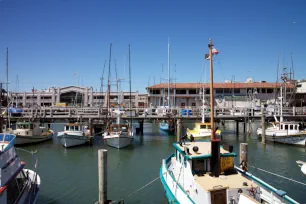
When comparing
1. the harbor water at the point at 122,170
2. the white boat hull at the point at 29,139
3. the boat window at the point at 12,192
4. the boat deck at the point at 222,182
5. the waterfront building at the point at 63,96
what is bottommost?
the harbor water at the point at 122,170

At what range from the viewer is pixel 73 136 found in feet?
98.3

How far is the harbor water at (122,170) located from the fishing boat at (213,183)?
3212 mm

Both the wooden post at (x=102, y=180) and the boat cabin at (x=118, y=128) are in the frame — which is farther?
the boat cabin at (x=118, y=128)

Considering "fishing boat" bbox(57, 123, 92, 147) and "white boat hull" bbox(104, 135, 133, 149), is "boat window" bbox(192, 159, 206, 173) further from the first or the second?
"fishing boat" bbox(57, 123, 92, 147)

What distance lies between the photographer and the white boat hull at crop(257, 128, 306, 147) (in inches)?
1215

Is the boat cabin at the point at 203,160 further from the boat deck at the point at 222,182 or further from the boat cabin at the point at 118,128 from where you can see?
the boat cabin at the point at 118,128

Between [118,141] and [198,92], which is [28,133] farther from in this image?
[198,92]

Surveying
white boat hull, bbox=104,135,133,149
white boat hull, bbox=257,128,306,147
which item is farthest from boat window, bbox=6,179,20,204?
white boat hull, bbox=257,128,306,147

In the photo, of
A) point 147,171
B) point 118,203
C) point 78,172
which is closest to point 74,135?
point 78,172

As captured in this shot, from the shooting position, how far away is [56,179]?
1780 centimetres

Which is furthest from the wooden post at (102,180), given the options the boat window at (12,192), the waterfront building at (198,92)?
the waterfront building at (198,92)

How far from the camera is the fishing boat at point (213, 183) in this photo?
9.57 m

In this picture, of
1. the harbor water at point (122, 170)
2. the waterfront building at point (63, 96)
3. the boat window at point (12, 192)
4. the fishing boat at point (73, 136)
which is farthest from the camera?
the waterfront building at point (63, 96)

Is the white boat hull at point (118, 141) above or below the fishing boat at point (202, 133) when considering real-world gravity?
below
